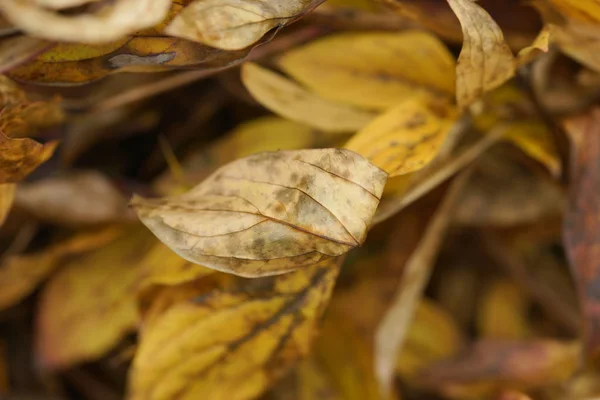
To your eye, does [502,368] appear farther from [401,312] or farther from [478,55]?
[478,55]

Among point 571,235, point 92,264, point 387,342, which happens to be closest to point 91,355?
point 92,264

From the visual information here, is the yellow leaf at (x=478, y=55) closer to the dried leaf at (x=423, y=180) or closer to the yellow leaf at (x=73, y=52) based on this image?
the dried leaf at (x=423, y=180)

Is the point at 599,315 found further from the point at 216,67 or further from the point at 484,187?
the point at 216,67

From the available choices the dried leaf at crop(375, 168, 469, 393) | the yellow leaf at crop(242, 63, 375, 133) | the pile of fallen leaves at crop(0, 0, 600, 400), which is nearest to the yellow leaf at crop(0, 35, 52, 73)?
the pile of fallen leaves at crop(0, 0, 600, 400)

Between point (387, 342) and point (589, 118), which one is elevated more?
point (589, 118)

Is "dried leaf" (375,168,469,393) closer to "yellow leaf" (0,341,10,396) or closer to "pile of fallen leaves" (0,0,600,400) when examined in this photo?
"pile of fallen leaves" (0,0,600,400)

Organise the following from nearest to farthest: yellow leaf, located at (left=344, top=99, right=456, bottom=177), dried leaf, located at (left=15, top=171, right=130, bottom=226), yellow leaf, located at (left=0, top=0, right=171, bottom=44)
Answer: yellow leaf, located at (left=0, top=0, right=171, bottom=44)
yellow leaf, located at (left=344, top=99, right=456, bottom=177)
dried leaf, located at (left=15, top=171, right=130, bottom=226)
